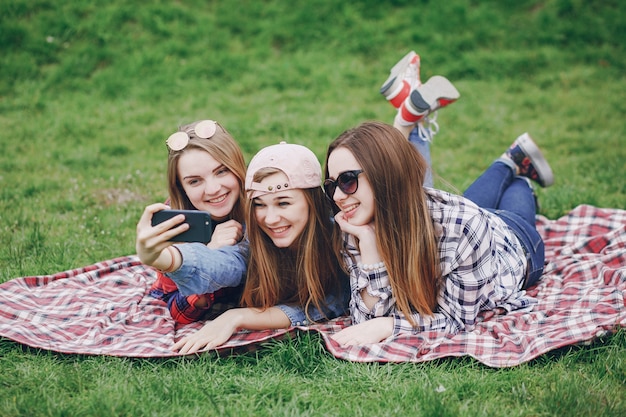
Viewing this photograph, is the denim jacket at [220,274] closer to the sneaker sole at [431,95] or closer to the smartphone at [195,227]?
the smartphone at [195,227]

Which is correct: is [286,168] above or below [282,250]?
above

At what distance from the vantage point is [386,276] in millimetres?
3443

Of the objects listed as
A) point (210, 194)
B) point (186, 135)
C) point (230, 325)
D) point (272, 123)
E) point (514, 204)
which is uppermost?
point (272, 123)

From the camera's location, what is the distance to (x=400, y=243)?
337 centimetres

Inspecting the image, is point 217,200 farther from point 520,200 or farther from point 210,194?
point 520,200

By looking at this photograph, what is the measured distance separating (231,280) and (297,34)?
6891mm

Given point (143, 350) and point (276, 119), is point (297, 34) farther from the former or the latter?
point (143, 350)

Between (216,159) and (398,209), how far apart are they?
1139mm

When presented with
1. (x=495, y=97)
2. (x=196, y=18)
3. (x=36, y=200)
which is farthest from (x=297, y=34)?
(x=36, y=200)

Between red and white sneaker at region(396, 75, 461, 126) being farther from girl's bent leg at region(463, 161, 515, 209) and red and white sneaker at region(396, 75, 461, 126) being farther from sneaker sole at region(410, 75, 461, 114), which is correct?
girl's bent leg at region(463, 161, 515, 209)

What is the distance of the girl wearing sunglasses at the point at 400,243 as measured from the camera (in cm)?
334

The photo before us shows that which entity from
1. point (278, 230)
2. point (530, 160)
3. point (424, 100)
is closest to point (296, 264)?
point (278, 230)

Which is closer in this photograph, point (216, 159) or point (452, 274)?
point (452, 274)

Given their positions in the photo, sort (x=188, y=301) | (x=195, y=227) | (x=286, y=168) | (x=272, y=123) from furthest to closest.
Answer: (x=272, y=123), (x=188, y=301), (x=286, y=168), (x=195, y=227)
